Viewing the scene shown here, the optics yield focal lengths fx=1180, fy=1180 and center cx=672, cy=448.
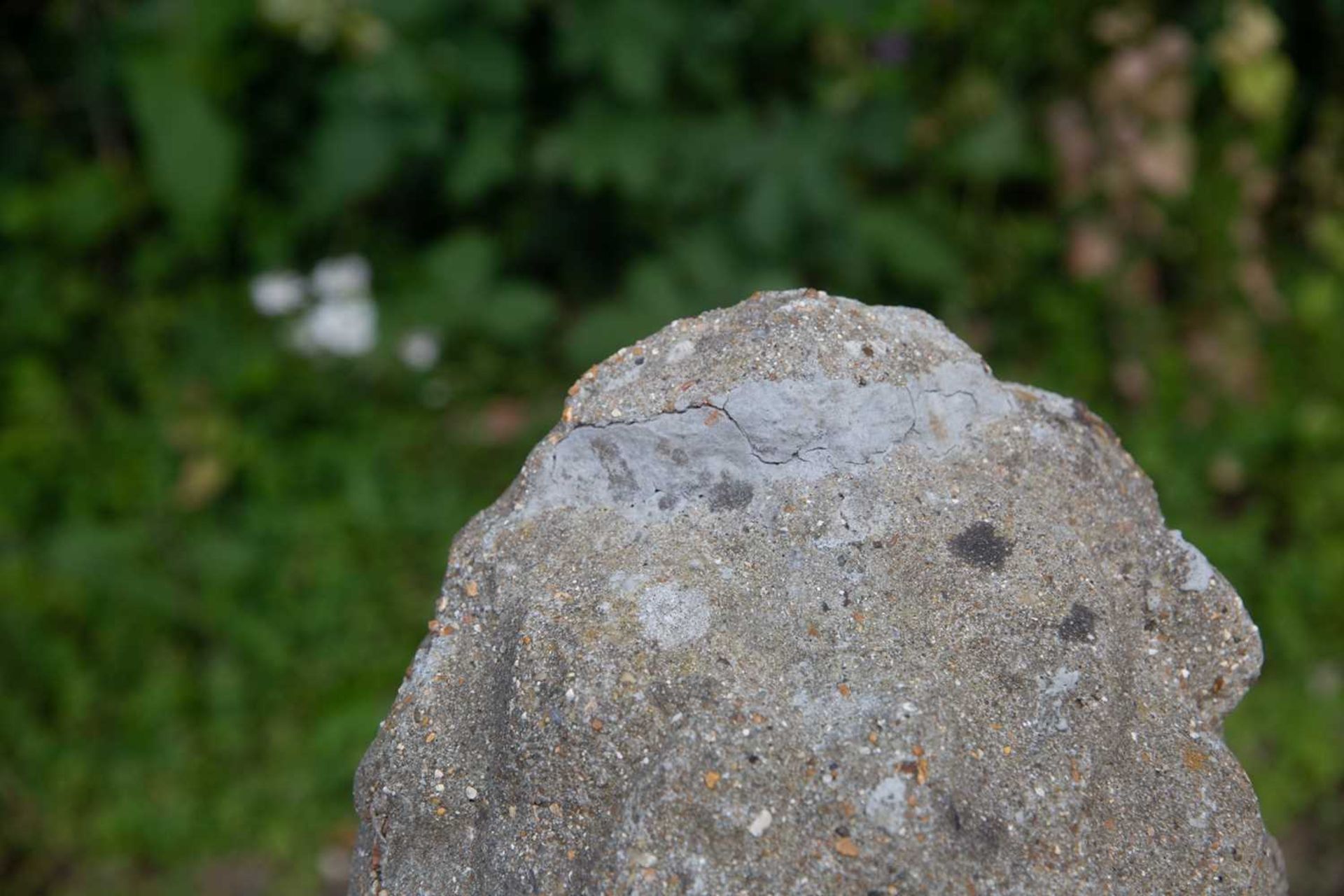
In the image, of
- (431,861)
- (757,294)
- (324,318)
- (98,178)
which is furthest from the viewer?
(98,178)

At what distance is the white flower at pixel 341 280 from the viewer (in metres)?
2.97

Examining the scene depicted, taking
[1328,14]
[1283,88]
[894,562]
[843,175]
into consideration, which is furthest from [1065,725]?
[1328,14]

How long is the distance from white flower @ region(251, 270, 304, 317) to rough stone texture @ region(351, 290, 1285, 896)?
1971 mm

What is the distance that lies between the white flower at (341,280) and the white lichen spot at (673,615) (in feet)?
7.04

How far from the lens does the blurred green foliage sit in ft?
8.55

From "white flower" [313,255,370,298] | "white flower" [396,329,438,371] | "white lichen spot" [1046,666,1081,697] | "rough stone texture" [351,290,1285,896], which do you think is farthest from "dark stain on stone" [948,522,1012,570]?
"white flower" [313,255,370,298]

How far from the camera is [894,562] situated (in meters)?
1.06

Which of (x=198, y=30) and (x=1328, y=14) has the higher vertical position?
(x=198, y=30)

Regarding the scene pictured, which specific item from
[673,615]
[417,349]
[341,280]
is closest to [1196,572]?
[673,615]

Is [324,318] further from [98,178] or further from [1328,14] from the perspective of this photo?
[1328,14]

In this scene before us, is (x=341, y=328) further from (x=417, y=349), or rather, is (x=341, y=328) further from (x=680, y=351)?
(x=680, y=351)

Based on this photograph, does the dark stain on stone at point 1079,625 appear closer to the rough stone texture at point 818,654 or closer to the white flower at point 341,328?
the rough stone texture at point 818,654

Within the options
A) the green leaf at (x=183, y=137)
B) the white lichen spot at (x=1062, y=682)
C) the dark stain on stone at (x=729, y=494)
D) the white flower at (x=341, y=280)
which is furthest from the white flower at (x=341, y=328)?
the white lichen spot at (x=1062, y=682)

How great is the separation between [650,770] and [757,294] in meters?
0.52
